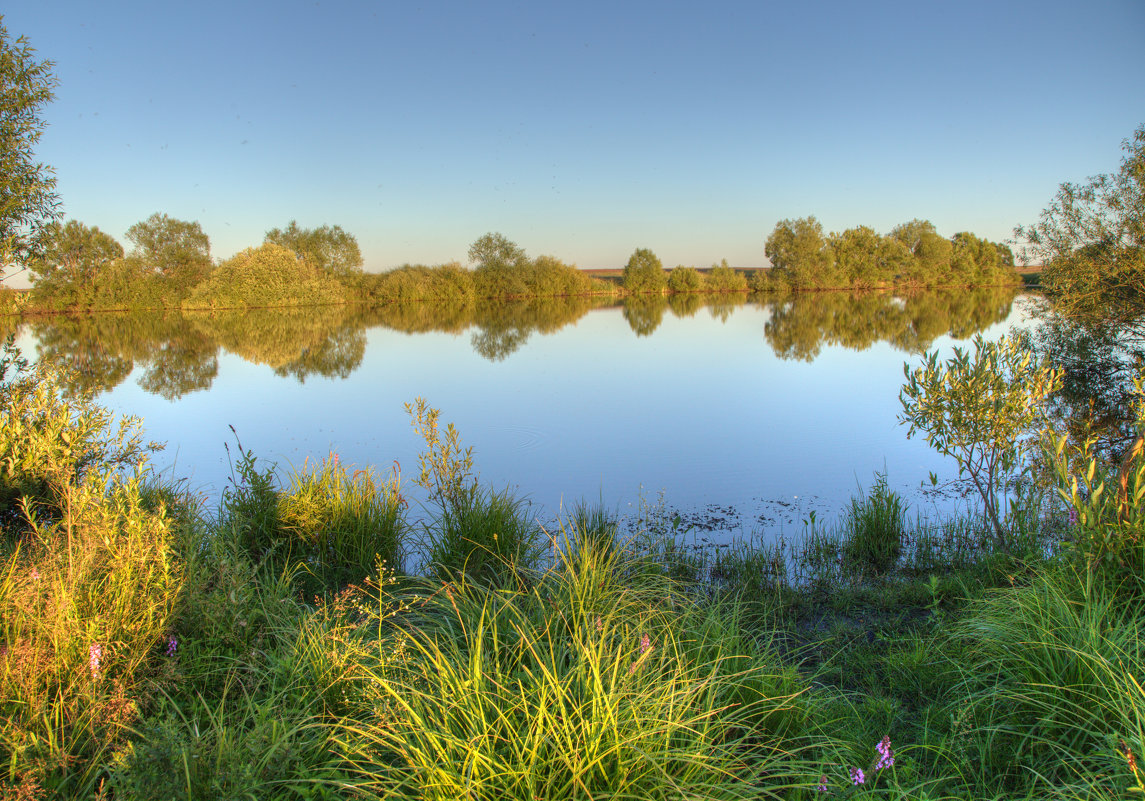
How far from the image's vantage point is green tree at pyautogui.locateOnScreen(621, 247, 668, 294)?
7475 cm

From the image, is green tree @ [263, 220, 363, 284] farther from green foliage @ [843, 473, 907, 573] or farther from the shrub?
green foliage @ [843, 473, 907, 573]

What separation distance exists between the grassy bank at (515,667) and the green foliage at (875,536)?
0.78 ft

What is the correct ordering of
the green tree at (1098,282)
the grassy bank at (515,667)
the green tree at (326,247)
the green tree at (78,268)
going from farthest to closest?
the green tree at (326,247) → the green tree at (78,268) → the green tree at (1098,282) → the grassy bank at (515,667)

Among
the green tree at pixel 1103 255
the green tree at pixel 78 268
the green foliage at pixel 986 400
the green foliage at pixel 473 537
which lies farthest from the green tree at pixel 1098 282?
the green tree at pixel 78 268

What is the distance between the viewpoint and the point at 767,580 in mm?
5215

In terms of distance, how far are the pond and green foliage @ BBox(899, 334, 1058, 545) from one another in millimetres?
1693

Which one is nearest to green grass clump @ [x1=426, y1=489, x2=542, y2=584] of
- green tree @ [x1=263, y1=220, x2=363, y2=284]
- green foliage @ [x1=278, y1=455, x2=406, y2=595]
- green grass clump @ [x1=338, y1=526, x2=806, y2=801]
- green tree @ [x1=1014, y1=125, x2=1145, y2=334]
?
green foliage @ [x1=278, y1=455, x2=406, y2=595]

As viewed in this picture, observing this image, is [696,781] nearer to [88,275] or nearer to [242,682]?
[242,682]

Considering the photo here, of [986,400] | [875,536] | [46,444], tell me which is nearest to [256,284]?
[46,444]

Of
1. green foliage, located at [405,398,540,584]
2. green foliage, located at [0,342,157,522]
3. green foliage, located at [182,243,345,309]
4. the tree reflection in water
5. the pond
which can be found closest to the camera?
green foliage, located at [0,342,157,522]

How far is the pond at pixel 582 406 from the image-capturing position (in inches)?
318

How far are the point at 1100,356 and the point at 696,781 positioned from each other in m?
16.6

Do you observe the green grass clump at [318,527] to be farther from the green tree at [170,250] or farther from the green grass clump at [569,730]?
the green tree at [170,250]

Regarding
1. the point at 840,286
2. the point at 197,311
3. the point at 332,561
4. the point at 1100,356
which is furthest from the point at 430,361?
the point at 840,286
